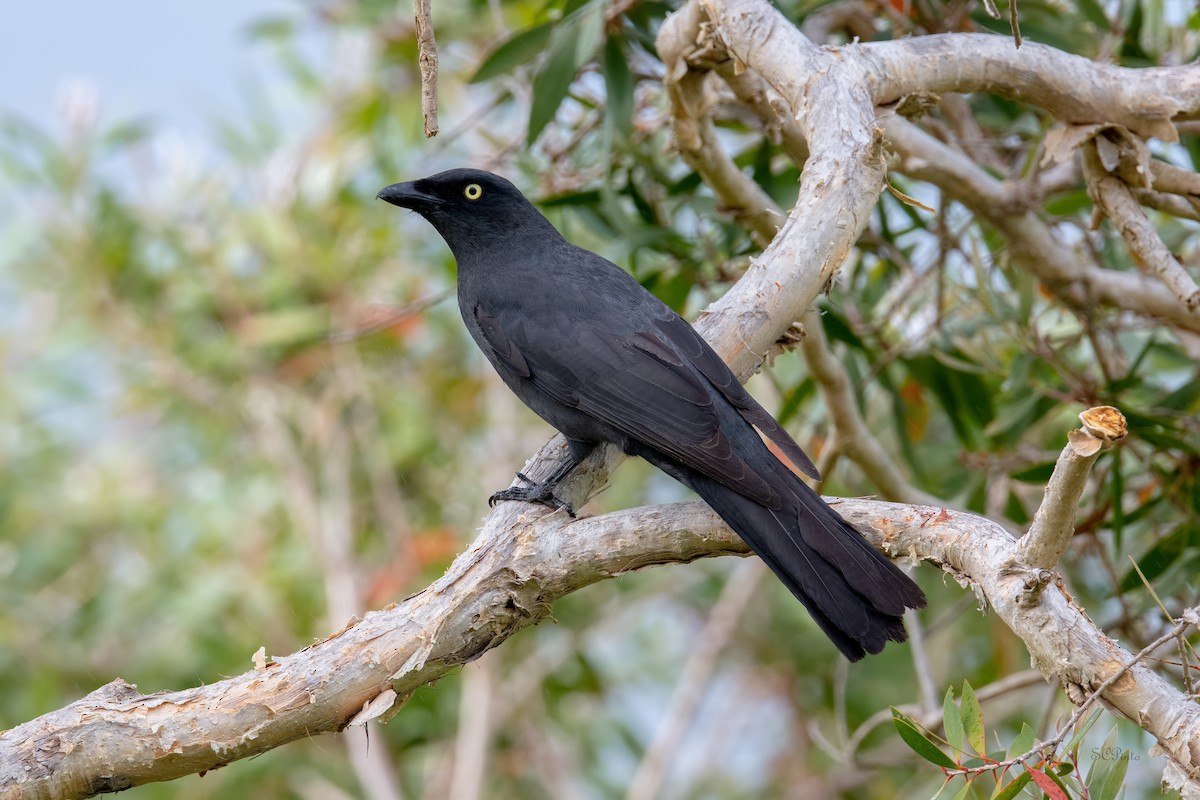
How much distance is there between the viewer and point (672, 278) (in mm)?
4953

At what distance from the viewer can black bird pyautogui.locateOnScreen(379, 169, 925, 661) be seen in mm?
2898

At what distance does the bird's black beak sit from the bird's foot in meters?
1.16

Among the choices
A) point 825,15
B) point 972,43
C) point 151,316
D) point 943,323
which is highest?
point 151,316

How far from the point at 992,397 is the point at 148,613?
436 centimetres

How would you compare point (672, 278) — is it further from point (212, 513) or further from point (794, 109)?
point (212, 513)

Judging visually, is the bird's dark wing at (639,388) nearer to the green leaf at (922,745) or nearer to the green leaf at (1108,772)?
the green leaf at (922,745)

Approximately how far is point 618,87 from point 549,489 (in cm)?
182

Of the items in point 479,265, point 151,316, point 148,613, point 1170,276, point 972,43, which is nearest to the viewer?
point 1170,276

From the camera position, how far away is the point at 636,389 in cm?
360

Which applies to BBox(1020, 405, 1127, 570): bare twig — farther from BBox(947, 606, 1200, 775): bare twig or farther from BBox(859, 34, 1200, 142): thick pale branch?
BBox(859, 34, 1200, 142): thick pale branch

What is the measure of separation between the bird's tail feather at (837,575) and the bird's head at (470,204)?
1.68 m

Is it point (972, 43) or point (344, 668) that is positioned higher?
point (972, 43)

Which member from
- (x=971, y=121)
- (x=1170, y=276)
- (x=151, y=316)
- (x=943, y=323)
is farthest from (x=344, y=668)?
(x=151, y=316)

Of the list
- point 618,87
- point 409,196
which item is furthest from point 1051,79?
point 409,196
